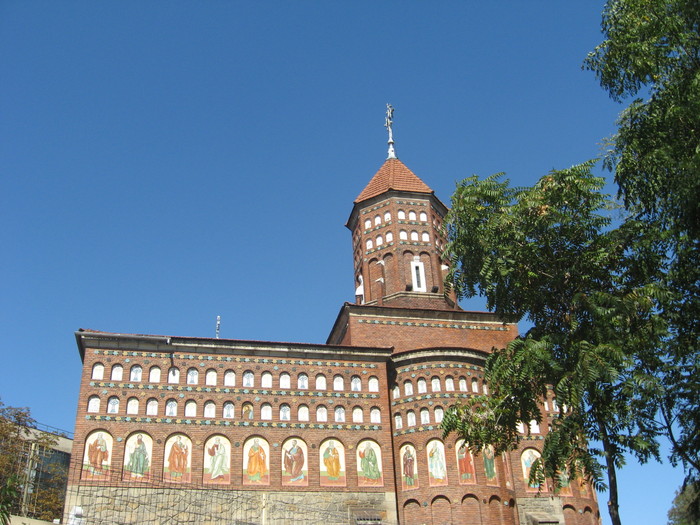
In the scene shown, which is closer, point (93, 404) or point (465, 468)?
point (93, 404)

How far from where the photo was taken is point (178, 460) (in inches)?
993

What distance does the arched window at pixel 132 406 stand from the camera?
2566 centimetres

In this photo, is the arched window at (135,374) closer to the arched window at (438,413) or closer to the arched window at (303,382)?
the arched window at (303,382)

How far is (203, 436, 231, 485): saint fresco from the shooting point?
2527 cm

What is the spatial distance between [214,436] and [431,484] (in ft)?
26.2

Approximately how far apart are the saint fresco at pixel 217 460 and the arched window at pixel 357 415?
4761mm

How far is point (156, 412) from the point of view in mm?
25828

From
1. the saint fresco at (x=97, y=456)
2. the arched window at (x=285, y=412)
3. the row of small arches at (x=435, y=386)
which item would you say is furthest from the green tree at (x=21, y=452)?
the row of small arches at (x=435, y=386)

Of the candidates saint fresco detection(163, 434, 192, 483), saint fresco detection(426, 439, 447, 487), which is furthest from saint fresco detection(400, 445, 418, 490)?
saint fresco detection(163, 434, 192, 483)

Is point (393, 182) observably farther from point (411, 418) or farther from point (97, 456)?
point (97, 456)

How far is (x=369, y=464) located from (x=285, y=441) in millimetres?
3207

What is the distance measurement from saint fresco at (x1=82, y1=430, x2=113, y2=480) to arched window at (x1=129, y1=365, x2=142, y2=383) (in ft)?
7.02

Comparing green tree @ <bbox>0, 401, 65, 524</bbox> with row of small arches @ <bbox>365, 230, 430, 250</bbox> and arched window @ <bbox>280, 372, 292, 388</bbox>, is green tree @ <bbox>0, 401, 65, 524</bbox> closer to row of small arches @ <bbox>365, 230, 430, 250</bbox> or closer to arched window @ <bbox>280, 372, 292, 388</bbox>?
arched window @ <bbox>280, 372, 292, 388</bbox>

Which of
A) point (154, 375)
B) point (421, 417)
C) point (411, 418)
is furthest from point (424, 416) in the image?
point (154, 375)
